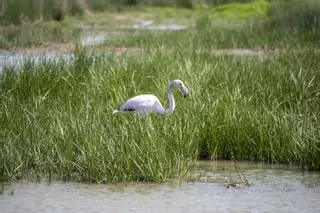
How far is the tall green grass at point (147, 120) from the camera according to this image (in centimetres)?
825

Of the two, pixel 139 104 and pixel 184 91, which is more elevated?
pixel 184 91

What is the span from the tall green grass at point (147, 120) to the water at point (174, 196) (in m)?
0.17

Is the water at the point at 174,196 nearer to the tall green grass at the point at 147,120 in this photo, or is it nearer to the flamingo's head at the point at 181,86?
the tall green grass at the point at 147,120

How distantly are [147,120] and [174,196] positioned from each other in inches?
43.4

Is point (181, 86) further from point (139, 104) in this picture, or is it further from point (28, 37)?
point (28, 37)

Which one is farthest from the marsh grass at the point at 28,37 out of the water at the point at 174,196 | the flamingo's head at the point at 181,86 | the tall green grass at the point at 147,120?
the water at the point at 174,196

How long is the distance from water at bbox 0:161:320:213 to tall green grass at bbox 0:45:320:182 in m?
0.17

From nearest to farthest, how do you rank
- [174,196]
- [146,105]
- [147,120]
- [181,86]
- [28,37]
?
1. [174,196]
2. [147,120]
3. [146,105]
4. [181,86]
5. [28,37]

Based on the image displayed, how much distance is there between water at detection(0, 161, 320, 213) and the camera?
7.70 m

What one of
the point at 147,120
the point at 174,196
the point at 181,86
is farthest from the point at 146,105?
the point at 174,196

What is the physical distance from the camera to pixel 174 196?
8.05m

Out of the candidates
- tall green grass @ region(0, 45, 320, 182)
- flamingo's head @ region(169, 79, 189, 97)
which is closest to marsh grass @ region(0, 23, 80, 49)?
tall green grass @ region(0, 45, 320, 182)

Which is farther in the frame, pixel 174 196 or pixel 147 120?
pixel 147 120

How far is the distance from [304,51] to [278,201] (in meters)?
6.91
